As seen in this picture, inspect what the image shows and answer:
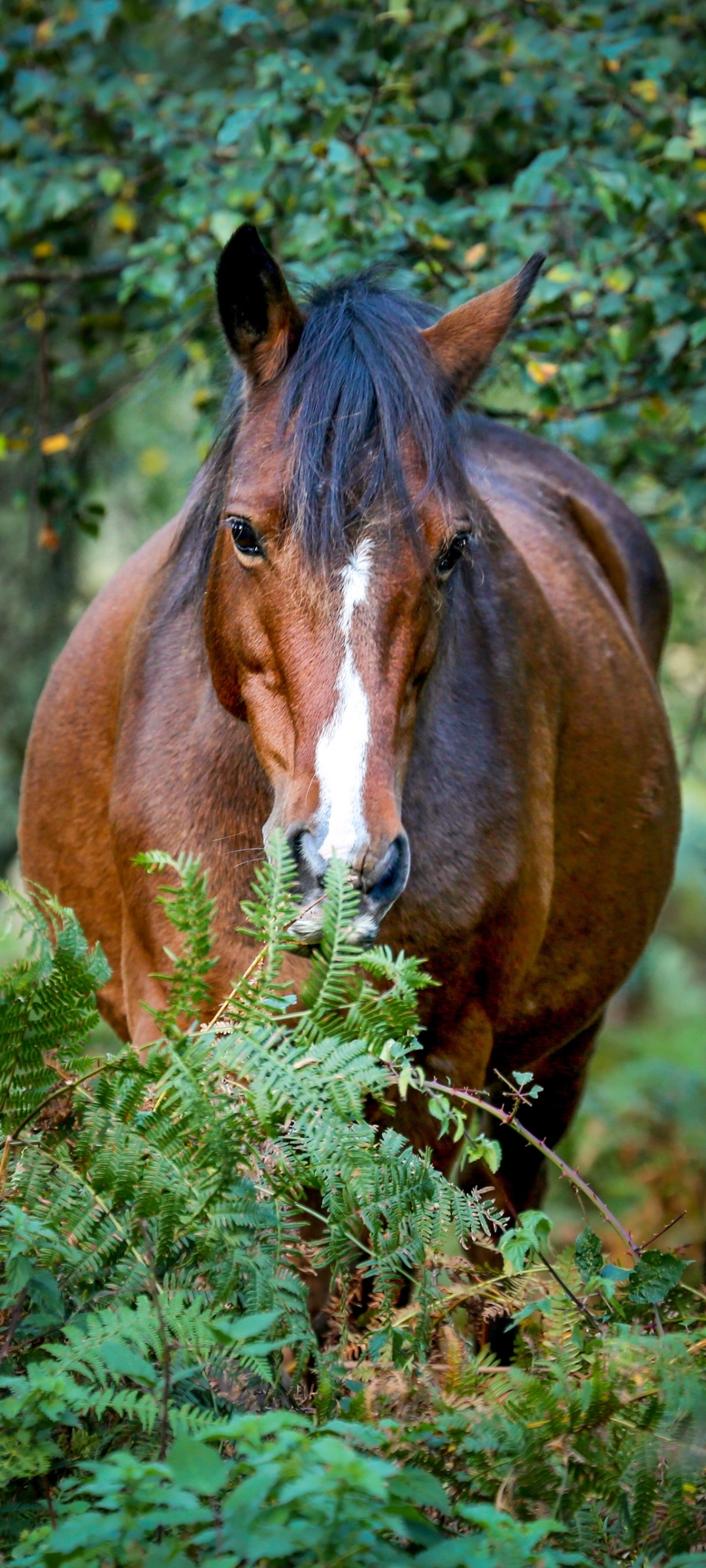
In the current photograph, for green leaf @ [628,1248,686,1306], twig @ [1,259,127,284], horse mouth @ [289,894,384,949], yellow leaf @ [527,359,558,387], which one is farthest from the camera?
twig @ [1,259,127,284]

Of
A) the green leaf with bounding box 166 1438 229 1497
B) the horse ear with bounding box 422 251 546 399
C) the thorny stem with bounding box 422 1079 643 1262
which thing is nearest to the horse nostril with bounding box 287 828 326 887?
the thorny stem with bounding box 422 1079 643 1262

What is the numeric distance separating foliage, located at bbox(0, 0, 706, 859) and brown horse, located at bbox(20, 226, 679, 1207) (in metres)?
0.64

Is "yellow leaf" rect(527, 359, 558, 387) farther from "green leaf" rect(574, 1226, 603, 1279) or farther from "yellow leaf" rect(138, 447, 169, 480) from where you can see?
"yellow leaf" rect(138, 447, 169, 480)

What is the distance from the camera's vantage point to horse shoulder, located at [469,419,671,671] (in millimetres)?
5168

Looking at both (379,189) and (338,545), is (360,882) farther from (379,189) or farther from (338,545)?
(379,189)

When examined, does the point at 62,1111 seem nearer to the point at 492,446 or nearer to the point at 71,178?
the point at 492,446

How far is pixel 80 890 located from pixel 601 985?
172 cm

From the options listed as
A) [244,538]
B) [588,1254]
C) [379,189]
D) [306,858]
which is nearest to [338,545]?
[244,538]

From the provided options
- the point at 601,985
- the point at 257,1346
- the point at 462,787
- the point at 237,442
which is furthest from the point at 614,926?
the point at 257,1346

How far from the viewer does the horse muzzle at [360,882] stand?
252cm

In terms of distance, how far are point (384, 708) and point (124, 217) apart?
3.61 metres

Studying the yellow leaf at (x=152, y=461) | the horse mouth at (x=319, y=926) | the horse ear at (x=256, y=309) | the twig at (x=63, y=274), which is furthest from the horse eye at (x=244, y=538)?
the yellow leaf at (x=152, y=461)

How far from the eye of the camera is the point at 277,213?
5.39 meters

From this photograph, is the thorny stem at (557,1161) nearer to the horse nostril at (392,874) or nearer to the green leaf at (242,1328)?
the horse nostril at (392,874)
